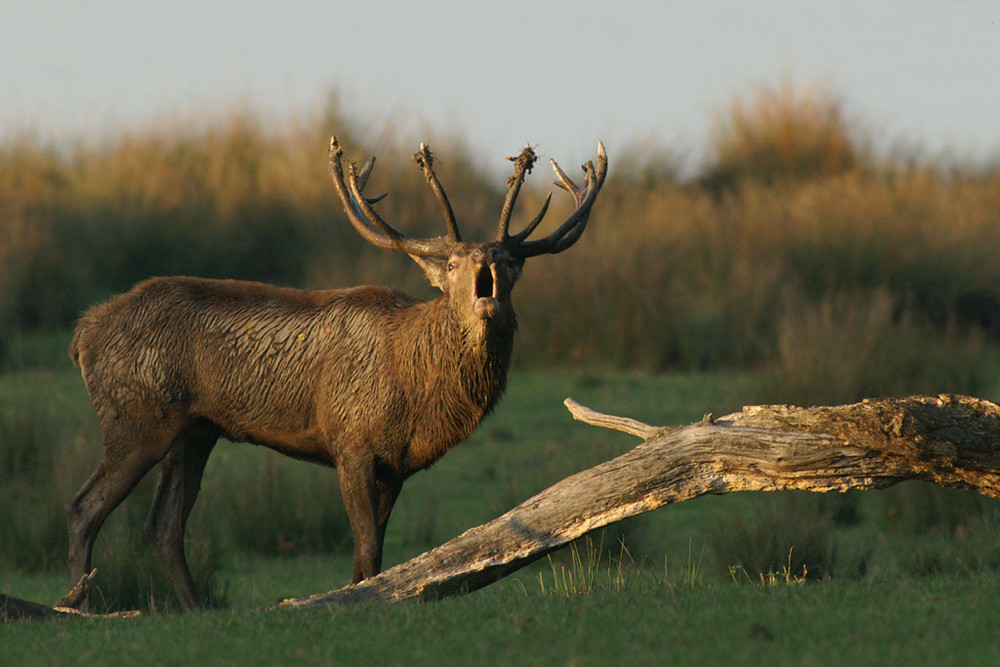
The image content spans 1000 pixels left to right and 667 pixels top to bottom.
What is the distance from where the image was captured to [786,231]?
21031 millimetres

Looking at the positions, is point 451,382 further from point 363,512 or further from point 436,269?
point 363,512

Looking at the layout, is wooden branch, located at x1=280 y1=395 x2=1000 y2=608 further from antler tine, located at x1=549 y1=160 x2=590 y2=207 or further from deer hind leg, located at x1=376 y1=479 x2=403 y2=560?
antler tine, located at x1=549 y1=160 x2=590 y2=207

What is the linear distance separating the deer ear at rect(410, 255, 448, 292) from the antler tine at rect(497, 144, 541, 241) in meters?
0.39

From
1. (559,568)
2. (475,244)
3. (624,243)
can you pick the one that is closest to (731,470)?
(475,244)

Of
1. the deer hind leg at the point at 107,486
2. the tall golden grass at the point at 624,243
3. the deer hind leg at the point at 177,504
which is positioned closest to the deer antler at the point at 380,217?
the deer hind leg at the point at 177,504

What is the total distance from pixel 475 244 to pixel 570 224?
30.3 inches

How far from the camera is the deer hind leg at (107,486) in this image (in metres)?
7.76

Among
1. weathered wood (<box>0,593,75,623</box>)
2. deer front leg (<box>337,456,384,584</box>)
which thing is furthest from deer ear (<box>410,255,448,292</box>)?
weathered wood (<box>0,593,75,623</box>)

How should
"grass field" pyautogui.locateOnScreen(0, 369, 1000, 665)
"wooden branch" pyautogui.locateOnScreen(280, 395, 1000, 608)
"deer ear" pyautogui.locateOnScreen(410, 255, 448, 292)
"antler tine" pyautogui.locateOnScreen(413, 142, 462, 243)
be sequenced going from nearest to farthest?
"grass field" pyautogui.locateOnScreen(0, 369, 1000, 665), "wooden branch" pyautogui.locateOnScreen(280, 395, 1000, 608), "antler tine" pyautogui.locateOnScreen(413, 142, 462, 243), "deer ear" pyautogui.locateOnScreen(410, 255, 448, 292)

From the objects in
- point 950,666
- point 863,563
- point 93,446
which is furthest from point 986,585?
point 93,446

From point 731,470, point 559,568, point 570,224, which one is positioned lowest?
point 559,568

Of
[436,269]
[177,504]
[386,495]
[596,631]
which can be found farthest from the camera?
[177,504]

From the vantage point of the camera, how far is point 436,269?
763cm

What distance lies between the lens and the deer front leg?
7.36m
